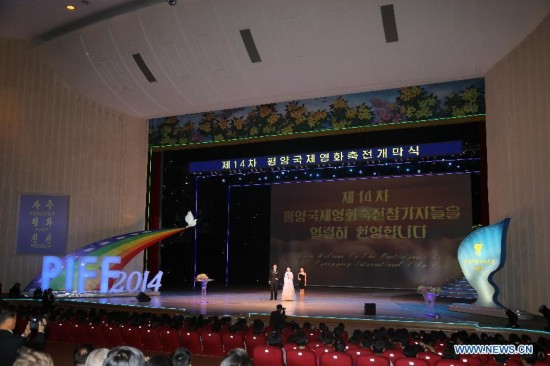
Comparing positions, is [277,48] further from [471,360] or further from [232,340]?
[471,360]

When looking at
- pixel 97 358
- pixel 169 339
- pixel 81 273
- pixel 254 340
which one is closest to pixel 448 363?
pixel 254 340

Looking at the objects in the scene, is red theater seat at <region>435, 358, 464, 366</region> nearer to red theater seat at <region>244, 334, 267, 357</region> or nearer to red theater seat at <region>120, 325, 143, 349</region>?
red theater seat at <region>244, 334, 267, 357</region>

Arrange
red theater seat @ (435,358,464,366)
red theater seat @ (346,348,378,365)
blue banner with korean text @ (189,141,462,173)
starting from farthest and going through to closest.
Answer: blue banner with korean text @ (189,141,462,173) < red theater seat @ (346,348,378,365) < red theater seat @ (435,358,464,366)

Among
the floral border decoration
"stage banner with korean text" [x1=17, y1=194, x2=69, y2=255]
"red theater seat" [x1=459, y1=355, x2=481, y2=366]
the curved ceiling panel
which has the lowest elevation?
"red theater seat" [x1=459, y1=355, x2=481, y2=366]

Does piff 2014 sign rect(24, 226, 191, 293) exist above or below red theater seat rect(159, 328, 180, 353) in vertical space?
above

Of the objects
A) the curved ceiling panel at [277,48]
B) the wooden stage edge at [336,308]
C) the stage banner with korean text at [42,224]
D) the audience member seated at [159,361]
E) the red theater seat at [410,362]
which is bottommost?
the wooden stage edge at [336,308]

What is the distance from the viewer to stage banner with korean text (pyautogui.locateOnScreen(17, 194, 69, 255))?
622 inches

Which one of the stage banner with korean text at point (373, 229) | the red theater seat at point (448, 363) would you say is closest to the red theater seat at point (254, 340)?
the red theater seat at point (448, 363)

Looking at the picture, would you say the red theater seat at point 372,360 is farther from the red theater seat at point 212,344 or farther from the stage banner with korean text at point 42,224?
the stage banner with korean text at point 42,224

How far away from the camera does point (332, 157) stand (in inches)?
609

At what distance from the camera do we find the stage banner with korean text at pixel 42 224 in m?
15.8

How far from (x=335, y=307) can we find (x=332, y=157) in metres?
4.95

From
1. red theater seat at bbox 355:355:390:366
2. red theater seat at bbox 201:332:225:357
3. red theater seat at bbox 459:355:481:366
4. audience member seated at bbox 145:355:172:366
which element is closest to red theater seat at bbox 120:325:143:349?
red theater seat at bbox 201:332:225:357

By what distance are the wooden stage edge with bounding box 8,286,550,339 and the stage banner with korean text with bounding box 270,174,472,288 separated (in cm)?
70
